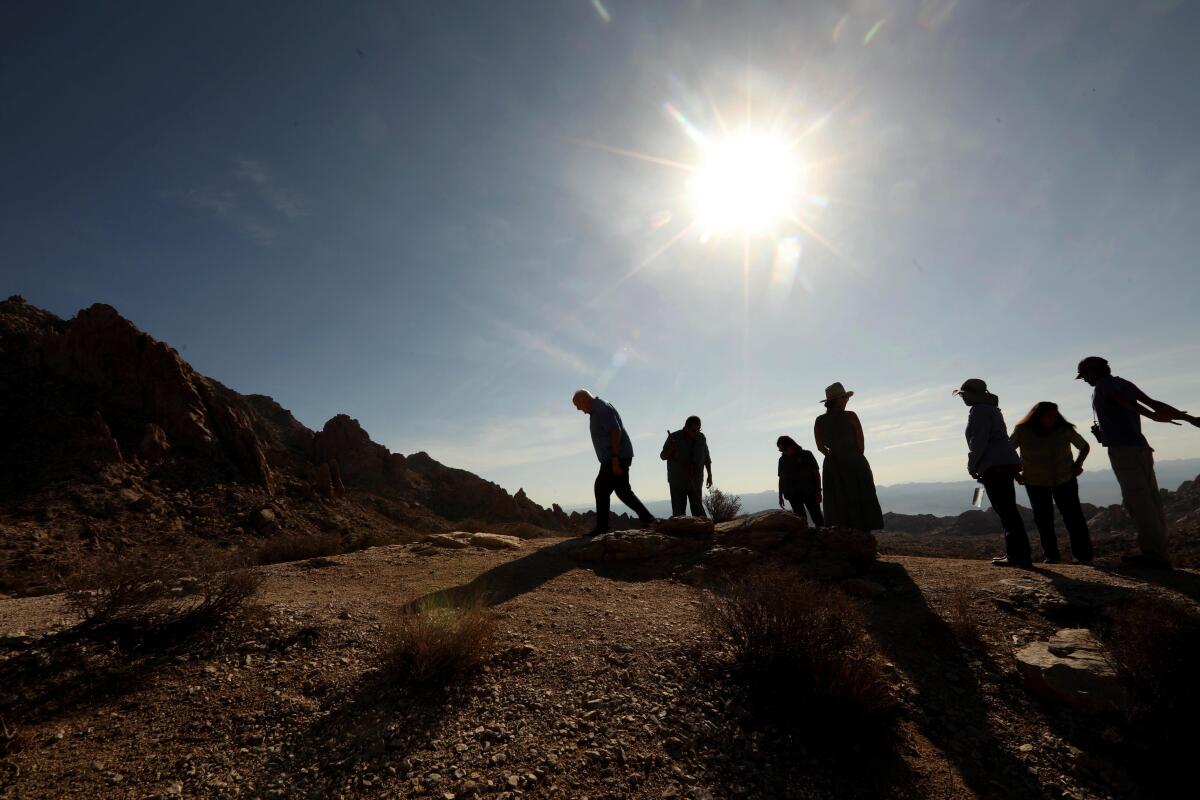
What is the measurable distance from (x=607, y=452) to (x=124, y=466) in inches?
717

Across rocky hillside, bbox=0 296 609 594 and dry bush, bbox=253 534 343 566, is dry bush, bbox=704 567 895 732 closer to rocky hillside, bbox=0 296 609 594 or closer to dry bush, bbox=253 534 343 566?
dry bush, bbox=253 534 343 566

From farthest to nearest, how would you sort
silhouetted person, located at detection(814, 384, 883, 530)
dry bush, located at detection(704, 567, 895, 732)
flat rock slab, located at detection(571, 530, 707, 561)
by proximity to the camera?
flat rock slab, located at detection(571, 530, 707, 561) < silhouetted person, located at detection(814, 384, 883, 530) < dry bush, located at detection(704, 567, 895, 732)

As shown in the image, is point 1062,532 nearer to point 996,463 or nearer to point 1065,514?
point 1065,514

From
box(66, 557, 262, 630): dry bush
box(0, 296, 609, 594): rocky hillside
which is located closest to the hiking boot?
box(66, 557, 262, 630): dry bush

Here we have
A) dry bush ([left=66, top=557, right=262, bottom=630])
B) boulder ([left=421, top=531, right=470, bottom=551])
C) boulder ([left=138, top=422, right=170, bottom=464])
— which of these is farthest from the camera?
boulder ([left=138, top=422, right=170, bottom=464])

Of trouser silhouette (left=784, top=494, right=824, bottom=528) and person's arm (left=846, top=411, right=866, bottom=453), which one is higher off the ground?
person's arm (left=846, top=411, right=866, bottom=453)

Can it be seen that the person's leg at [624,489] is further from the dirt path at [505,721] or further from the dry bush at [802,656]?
the dry bush at [802,656]

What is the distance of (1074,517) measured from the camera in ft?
21.9

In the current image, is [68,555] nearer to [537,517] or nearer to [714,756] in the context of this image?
[714,756]

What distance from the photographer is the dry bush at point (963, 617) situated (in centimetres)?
451

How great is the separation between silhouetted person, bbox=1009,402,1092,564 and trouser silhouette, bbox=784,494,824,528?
2873 millimetres

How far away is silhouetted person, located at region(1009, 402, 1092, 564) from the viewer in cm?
669

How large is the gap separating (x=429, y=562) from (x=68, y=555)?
36.3 feet

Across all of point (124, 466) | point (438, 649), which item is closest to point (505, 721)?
point (438, 649)
